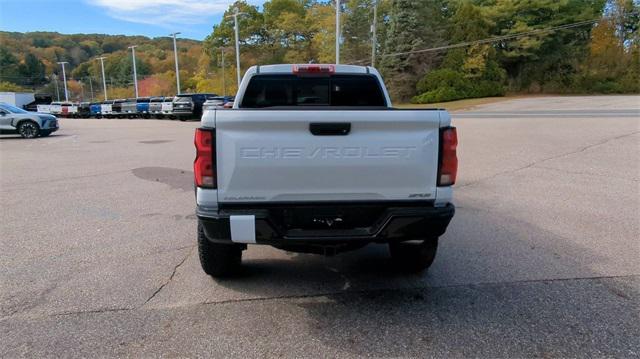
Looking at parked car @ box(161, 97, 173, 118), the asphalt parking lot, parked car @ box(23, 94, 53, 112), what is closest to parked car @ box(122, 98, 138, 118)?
parked car @ box(161, 97, 173, 118)

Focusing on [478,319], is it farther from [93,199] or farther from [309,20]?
[309,20]

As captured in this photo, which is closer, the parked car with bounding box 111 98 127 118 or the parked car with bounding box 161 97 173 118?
the parked car with bounding box 161 97 173 118

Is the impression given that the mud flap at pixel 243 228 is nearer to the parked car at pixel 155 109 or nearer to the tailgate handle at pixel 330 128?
the tailgate handle at pixel 330 128

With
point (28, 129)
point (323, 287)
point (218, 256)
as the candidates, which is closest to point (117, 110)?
point (28, 129)

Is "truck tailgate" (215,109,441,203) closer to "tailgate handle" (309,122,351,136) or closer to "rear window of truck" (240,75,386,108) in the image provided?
"tailgate handle" (309,122,351,136)

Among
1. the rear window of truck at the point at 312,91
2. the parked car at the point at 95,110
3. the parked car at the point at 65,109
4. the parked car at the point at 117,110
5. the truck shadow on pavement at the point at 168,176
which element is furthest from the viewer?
the parked car at the point at 65,109

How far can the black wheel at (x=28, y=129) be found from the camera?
1862 cm

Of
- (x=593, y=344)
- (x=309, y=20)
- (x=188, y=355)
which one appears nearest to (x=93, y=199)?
(x=188, y=355)

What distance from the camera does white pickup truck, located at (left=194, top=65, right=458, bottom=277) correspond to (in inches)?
121

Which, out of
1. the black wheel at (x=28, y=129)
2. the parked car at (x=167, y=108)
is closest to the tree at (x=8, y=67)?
the parked car at (x=167, y=108)

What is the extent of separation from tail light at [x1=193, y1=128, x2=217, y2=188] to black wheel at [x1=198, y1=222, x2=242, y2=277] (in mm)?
740

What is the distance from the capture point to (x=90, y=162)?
1155 cm

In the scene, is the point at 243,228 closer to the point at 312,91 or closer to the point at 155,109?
the point at 312,91

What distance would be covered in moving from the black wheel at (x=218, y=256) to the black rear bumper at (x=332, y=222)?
0.62m
